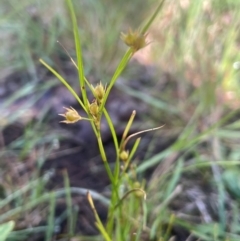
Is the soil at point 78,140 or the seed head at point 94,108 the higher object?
the seed head at point 94,108

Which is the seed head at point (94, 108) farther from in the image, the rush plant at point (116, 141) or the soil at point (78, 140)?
the soil at point (78, 140)

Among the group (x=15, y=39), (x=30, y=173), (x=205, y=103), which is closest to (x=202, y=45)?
(x=205, y=103)

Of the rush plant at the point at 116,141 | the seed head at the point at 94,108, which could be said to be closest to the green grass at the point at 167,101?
the rush plant at the point at 116,141

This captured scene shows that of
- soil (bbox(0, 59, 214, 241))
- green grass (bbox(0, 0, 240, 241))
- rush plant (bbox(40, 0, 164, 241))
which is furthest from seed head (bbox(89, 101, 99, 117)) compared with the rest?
soil (bbox(0, 59, 214, 241))

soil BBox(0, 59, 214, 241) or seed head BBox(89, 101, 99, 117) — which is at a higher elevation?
→ seed head BBox(89, 101, 99, 117)

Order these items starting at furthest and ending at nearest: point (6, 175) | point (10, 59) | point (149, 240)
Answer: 1. point (10, 59)
2. point (6, 175)
3. point (149, 240)

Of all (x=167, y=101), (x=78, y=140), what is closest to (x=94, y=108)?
(x=78, y=140)

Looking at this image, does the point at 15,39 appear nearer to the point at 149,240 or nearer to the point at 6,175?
the point at 6,175

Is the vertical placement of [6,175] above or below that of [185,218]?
above

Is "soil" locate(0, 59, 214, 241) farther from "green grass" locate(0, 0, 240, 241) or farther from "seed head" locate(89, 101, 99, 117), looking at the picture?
"seed head" locate(89, 101, 99, 117)
